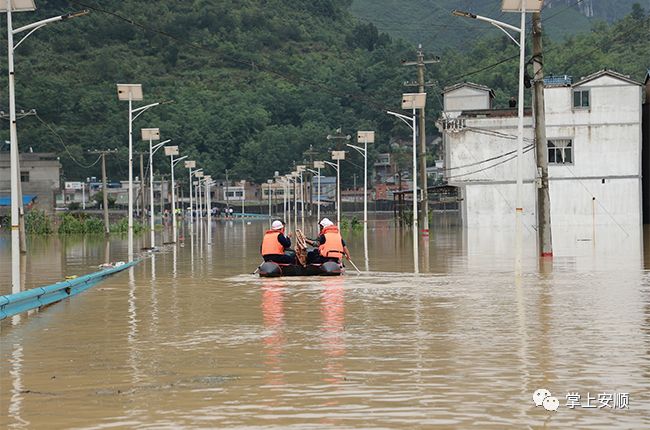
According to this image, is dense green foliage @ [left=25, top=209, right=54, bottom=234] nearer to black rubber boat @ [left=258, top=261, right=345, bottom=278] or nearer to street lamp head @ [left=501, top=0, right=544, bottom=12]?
street lamp head @ [left=501, top=0, right=544, bottom=12]

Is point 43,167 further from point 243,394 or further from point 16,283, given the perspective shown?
point 243,394

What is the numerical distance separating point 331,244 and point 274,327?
13.1 m

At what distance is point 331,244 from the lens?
32.5m

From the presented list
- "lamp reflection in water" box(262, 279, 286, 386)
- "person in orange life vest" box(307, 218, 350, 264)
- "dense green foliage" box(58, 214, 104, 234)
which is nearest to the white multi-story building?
"dense green foliage" box(58, 214, 104, 234)

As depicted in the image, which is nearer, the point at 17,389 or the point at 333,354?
the point at 17,389

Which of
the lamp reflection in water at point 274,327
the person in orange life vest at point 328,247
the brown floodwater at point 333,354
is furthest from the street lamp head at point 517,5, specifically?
the lamp reflection in water at point 274,327

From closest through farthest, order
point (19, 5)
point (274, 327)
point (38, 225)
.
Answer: point (274, 327)
point (19, 5)
point (38, 225)

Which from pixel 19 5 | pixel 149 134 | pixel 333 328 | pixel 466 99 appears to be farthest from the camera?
pixel 466 99

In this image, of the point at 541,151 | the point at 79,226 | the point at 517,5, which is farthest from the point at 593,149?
the point at 517,5

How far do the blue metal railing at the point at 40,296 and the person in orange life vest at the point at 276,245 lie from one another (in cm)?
431

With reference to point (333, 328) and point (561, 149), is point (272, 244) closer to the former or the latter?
point (333, 328)

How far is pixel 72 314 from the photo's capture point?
2252cm

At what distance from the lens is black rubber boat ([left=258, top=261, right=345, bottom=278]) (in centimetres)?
3219

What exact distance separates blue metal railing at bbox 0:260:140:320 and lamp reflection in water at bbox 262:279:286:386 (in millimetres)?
4048
